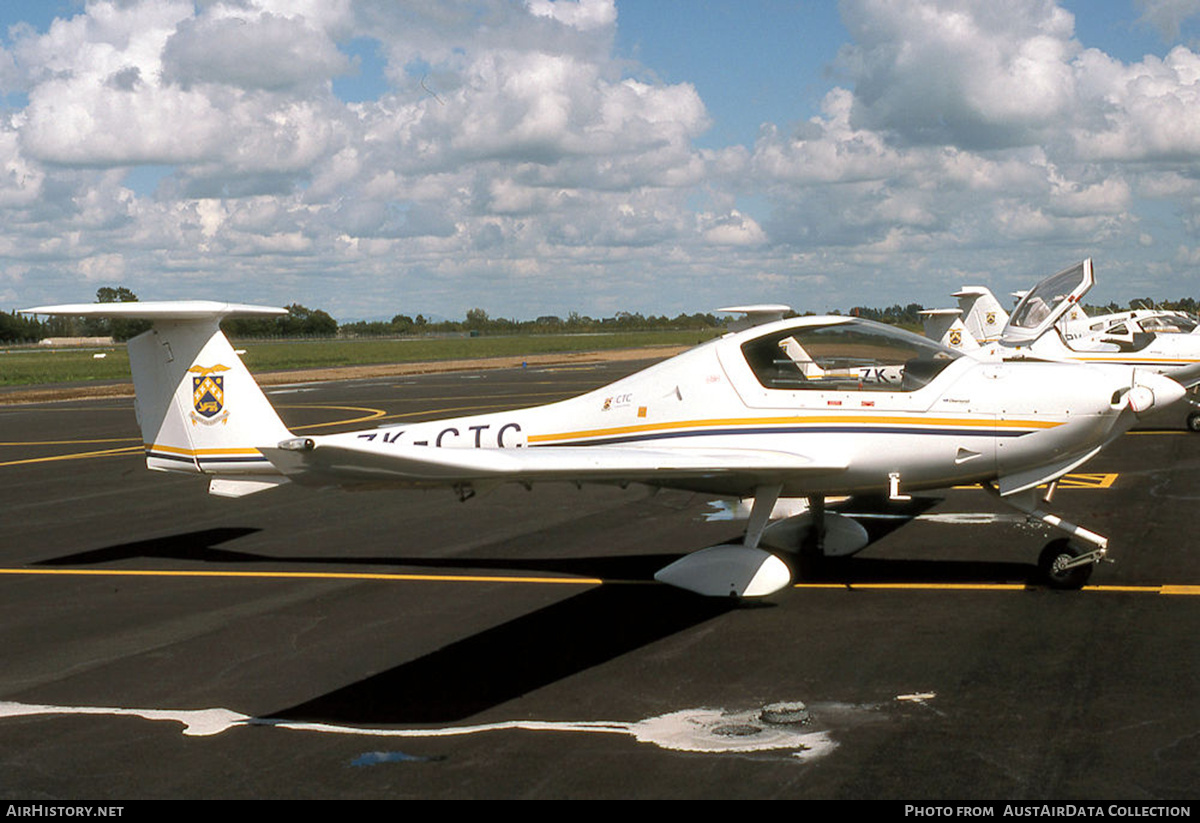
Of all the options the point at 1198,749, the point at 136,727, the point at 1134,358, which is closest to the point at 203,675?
the point at 136,727

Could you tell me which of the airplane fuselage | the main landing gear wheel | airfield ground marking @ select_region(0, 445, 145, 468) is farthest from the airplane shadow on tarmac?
airfield ground marking @ select_region(0, 445, 145, 468)

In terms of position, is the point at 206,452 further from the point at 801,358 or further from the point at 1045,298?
the point at 1045,298

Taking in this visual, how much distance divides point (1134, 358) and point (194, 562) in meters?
17.9

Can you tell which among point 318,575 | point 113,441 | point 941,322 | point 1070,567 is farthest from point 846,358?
point 941,322

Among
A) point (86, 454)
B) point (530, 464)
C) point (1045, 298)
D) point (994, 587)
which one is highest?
point (1045, 298)

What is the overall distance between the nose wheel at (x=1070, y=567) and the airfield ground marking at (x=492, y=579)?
0.52 ft

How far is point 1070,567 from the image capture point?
887 cm

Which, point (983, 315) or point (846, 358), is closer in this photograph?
point (846, 358)

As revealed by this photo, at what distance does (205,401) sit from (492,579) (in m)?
3.43

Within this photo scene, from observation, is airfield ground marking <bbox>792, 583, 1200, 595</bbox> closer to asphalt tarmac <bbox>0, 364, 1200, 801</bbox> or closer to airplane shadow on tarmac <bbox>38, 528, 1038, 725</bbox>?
asphalt tarmac <bbox>0, 364, 1200, 801</bbox>

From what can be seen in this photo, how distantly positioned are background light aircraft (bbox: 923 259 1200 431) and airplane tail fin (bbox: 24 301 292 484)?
891 cm

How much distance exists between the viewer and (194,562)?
37.0 ft

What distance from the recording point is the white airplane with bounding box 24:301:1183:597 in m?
8.54

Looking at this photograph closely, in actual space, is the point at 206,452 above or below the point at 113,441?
above
